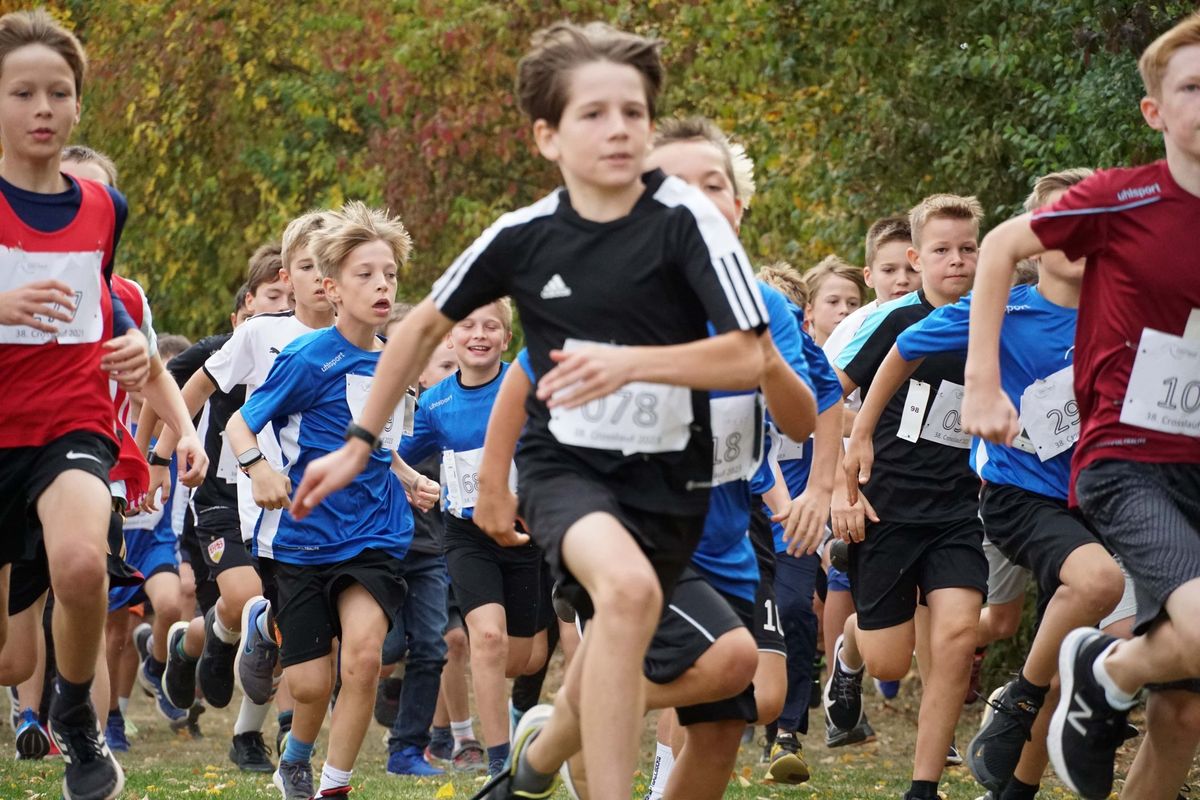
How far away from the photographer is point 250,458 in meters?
7.61

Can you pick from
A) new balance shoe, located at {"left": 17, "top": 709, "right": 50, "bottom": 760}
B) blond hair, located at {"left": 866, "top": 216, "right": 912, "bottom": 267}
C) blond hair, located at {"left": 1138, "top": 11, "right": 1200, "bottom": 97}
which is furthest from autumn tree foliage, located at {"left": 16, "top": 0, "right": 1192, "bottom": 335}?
new balance shoe, located at {"left": 17, "top": 709, "right": 50, "bottom": 760}

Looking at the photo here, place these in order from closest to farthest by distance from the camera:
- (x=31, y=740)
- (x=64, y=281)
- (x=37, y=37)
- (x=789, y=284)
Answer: (x=64, y=281)
(x=37, y=37)
(x=31, y=740)
(x=789, y=284)

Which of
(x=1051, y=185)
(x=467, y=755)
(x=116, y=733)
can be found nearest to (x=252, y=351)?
(x=467, y=755)

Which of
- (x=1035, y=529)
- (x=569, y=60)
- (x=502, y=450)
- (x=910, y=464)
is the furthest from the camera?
(x=910, y=464)

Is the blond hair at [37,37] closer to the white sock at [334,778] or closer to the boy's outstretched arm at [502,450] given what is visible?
the boy's outstretched arm at [502,450]

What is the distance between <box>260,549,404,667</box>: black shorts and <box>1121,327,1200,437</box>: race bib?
3434 millimetres

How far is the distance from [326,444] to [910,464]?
267cm

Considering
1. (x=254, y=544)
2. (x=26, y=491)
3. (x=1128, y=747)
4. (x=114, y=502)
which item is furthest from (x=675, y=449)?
(x=1128, y=747)

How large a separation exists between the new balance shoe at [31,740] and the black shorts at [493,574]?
2538mm

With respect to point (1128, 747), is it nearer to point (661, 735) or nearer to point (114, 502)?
point (661, 735)

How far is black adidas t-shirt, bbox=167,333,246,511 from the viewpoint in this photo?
34.1 ft

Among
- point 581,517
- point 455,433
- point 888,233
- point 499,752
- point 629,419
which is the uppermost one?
point 888,233

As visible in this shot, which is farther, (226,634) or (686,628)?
(226,634)

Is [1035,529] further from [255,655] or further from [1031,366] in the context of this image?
[255,655]
